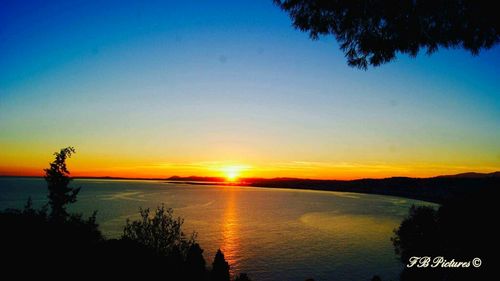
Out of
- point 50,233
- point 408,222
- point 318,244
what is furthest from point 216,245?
point 50,233

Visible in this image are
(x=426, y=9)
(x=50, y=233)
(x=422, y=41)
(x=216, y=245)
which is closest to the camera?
(x=426, y=9)

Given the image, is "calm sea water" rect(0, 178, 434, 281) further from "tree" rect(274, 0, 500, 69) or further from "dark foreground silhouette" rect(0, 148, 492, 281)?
"tree" rect(274, 0, 500, 69)

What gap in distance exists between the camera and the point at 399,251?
62594mm

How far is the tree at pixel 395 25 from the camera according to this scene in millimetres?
9648

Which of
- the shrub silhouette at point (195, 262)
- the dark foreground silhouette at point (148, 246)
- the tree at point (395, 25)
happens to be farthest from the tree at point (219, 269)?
the tree at point (395, 25)

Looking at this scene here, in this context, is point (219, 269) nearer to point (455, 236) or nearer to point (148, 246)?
point (148, 246)

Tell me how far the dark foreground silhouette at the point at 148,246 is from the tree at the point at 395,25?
13722 mm

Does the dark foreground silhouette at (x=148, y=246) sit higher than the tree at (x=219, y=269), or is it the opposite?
the dark foreground silhouette at (x=148, y=246)

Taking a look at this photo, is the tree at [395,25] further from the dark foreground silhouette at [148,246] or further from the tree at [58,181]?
the tree at [58,181]

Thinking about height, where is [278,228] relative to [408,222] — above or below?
below

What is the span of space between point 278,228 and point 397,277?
2424 inches

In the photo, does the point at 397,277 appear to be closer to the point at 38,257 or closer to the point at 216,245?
the point at 216,245

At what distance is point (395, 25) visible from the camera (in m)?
10.4

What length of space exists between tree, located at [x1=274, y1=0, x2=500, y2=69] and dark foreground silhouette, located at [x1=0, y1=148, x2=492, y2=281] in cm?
1372
